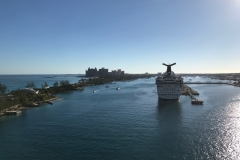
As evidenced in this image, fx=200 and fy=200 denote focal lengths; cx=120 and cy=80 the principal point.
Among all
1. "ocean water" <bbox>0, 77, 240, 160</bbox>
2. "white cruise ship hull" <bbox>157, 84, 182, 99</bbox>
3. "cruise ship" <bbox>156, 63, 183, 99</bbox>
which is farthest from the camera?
"white cruise ship hull" <bbox>157, 84, 182, 99</bbox>

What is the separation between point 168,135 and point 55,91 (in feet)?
159

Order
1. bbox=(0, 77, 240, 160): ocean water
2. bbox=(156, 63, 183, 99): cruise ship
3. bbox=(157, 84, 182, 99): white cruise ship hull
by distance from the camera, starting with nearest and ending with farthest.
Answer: bbox=(0, 77, 240, 160): ocean water, bbox=(156, 63, 183, 99): cruise ship, bbox=(157, 84, 182, 99): white cruise ship hull

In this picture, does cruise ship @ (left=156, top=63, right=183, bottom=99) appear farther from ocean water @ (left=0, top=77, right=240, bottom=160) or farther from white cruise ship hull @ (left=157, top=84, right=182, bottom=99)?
ocean water @ (left=0, top=77, right=240, bottom=160)

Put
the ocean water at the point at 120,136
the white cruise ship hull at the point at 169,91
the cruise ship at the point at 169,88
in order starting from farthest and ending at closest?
1. the white cruise ship hull at the point at 169,91
2. the cruise ship at the point at 169,88
3. the ocean water at the point at 120,136

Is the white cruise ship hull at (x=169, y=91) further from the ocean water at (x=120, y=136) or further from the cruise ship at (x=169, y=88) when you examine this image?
the ocean water at (x=120, y=136)

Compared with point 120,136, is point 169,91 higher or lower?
higher

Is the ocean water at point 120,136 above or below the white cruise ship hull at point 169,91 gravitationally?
below

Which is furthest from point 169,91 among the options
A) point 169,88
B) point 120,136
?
point 120,136

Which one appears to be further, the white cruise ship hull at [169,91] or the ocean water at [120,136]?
the white cruise ship hull at [169,91]

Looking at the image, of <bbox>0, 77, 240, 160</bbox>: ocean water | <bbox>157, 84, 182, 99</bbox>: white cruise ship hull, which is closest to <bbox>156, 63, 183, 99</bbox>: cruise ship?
<bbox>157, 84, 182, 99</bbox>: white cruise ship hull

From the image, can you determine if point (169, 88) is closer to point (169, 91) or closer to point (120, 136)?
point (169, 91)

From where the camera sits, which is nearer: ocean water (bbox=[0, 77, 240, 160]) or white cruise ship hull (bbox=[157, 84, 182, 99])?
ocean water (bbox=[0, 77, 240, 160])

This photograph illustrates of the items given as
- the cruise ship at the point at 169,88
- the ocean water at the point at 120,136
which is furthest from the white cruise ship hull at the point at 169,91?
the ocean water at the point at 120,136

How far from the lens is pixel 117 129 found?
71.3ft
